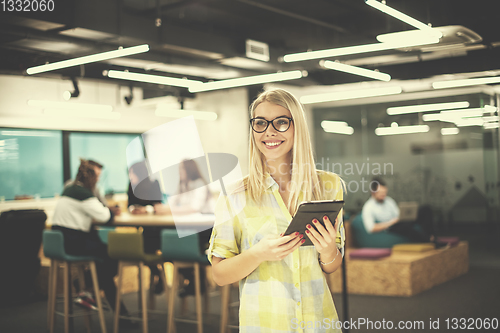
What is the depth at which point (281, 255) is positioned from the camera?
5.23ft

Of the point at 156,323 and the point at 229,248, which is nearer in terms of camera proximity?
the point at 229,248

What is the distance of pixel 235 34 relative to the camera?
904cm

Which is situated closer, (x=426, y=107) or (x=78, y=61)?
(x=78, y=61)

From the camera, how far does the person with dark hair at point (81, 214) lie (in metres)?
4.31

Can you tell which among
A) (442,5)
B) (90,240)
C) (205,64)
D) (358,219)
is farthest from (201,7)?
(90,240)

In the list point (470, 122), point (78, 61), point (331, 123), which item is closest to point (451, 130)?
point (470, 122)

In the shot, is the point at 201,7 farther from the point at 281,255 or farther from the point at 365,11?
the point at 281,255

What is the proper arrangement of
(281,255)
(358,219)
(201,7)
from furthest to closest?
(201,7) < (358,219) < (281,255)

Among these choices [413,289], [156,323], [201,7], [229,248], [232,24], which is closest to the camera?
[229,248]

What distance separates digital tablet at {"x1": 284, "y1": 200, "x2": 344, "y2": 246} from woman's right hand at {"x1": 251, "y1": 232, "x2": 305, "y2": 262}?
23mm

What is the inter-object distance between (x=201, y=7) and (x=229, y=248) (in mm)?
6525

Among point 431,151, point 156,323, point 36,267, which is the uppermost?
point 431,151

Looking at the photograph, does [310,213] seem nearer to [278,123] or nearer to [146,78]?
[278,123]

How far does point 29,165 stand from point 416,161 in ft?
23.8
